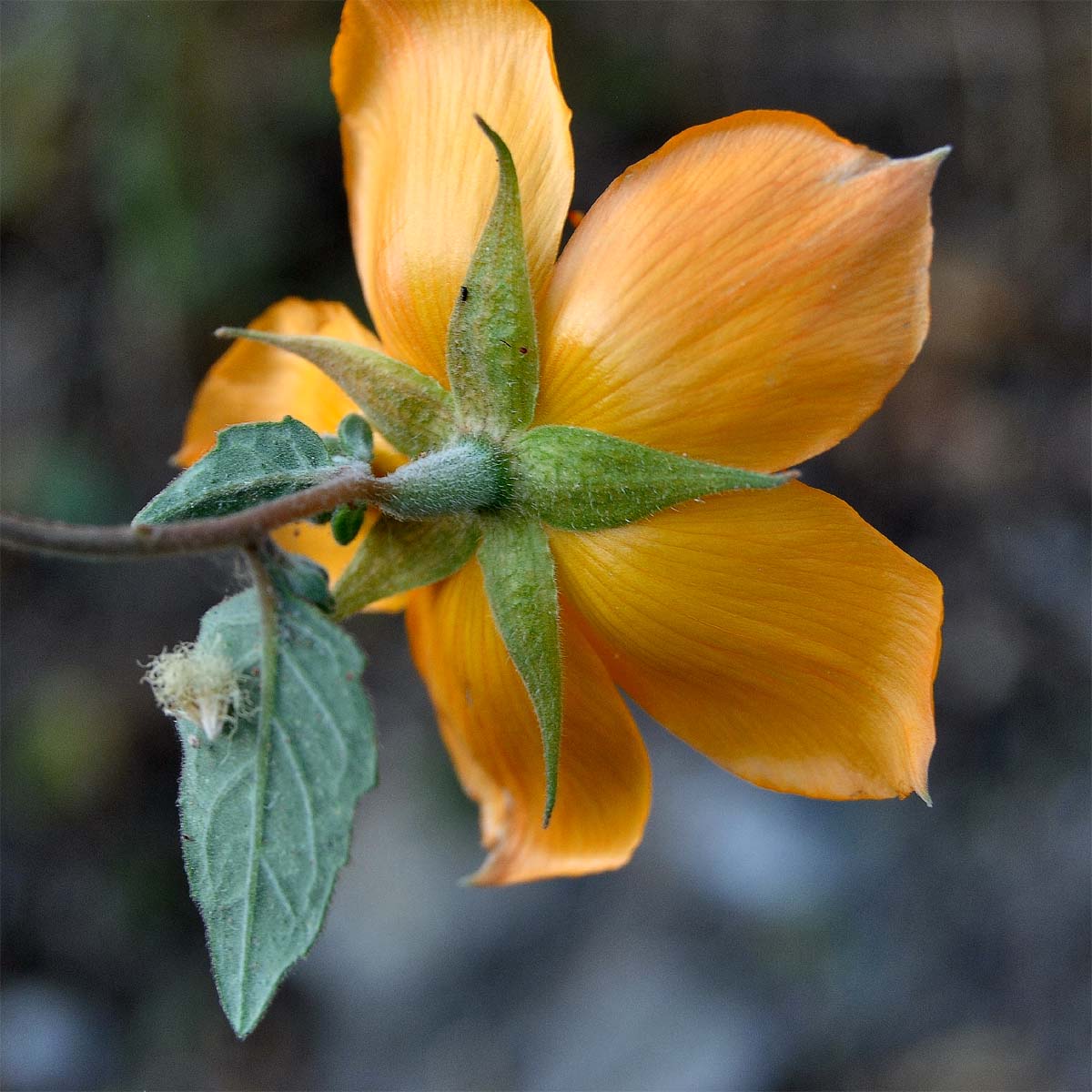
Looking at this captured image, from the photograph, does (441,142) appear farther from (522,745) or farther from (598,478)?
(522,745)

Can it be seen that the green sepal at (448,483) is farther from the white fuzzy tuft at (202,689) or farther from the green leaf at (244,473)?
the white fuzzy tuft at (202,689)

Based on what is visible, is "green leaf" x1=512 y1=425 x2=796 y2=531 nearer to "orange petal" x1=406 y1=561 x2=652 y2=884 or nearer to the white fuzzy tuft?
"orange petal" x1=406 y1=561 x2=652 y2=884

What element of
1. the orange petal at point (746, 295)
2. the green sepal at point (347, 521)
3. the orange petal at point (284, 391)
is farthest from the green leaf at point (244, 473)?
the orange petal at point (284, 391)

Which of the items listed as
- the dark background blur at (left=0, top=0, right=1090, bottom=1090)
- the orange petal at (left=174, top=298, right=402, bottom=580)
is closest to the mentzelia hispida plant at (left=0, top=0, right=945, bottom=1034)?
the orange petal at (left=174, top=298, right=402, bottom=580)

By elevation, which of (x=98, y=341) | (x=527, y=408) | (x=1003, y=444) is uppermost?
(x=527, y=408)

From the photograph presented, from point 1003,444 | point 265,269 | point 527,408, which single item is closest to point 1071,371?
point 1003,444

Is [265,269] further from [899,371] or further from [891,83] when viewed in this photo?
[899,371]

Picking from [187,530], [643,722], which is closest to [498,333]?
[187,530]
